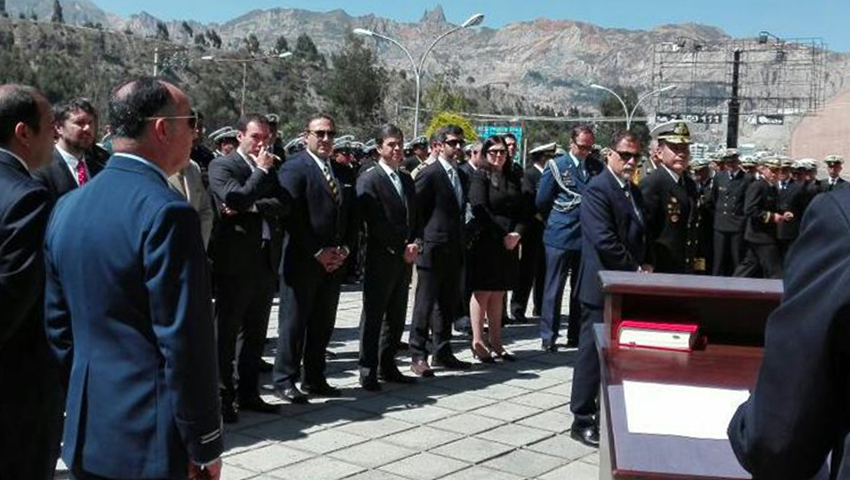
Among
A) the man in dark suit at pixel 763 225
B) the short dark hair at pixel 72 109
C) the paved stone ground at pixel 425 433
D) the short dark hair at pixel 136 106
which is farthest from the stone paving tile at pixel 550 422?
the man in dark suit at pixel 763 225

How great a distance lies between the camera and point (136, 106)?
3.09 m

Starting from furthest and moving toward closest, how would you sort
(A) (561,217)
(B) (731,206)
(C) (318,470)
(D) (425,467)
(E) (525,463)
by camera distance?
(B) (731,206)
(A) (561,217)
(E) (525,463)
(D) (425,467)
(C) (318,470)

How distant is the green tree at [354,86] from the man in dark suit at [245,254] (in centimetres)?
5330

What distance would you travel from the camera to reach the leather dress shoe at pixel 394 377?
7.88 m

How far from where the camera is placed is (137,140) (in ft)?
10.2

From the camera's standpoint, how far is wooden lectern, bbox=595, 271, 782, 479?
244cm

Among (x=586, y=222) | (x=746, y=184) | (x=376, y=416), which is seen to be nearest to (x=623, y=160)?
(x=586, y=222)

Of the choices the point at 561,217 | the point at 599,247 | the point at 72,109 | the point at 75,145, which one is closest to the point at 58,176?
the point at 75,145

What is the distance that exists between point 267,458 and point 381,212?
2378 millimetres

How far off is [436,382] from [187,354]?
5187 millimetres

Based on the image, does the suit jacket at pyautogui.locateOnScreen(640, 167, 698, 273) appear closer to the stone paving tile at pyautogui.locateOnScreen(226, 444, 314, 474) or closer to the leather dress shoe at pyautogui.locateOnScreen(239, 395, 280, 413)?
the leather dress shoe at pyautogui.locateOnScreen(239, 395, 280, 413)

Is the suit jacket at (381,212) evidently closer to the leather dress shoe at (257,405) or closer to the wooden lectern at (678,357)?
the leather dress shoe at (257,405)

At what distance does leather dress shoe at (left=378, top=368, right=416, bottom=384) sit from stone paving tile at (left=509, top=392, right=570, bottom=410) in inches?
34.2

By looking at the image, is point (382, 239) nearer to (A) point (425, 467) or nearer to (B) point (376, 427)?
(B) point (376, 427)
